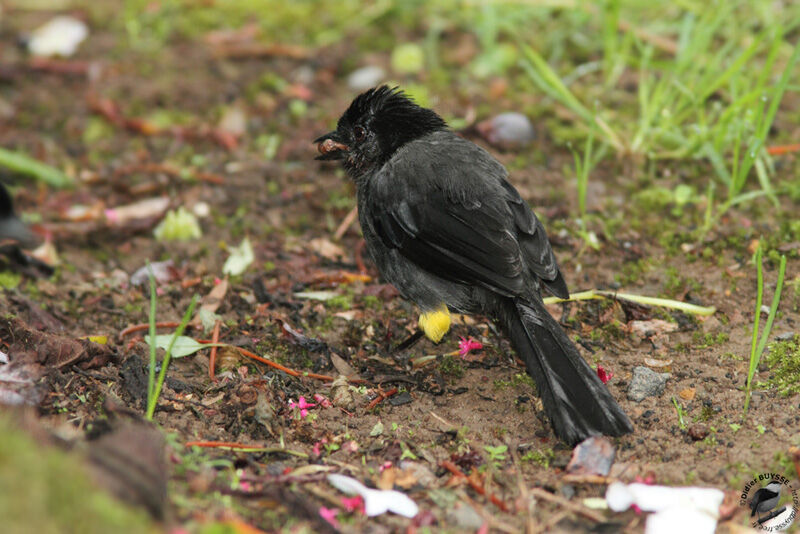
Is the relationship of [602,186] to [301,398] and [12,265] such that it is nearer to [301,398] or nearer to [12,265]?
[301,398]

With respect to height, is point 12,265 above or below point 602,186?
below

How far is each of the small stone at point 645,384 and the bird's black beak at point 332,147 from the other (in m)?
2.04

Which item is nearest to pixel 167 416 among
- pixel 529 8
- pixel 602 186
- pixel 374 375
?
pixel 374 375

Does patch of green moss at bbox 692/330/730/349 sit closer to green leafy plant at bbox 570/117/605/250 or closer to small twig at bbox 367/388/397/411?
green leafy plant at bbox 570/117/605/250

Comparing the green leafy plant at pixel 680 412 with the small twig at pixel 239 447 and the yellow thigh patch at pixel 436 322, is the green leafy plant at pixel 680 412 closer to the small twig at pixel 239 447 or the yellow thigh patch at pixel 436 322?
the yellow thigh patch at pixel 436 322

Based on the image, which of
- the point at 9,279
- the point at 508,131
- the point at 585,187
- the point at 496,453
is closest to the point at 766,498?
the point at 496,453

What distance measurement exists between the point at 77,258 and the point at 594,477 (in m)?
3.40

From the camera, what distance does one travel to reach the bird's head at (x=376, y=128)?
4621 mm

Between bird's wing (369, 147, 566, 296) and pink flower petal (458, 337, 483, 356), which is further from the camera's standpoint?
pink flower petal (458, 337, 483, 356)

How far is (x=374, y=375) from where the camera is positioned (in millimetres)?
3996

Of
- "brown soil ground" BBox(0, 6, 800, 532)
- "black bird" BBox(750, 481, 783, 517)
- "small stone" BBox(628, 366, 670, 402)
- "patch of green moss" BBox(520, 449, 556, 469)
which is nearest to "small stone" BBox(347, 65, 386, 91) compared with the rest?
"brown soil ground" BBox(0, 6, 800, 532)

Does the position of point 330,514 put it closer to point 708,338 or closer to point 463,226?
point 463,226

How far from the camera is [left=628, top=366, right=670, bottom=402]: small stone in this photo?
3676 mm

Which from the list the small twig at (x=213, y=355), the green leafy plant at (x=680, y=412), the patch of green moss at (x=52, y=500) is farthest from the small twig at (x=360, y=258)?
the patch of green moss at (x=52, y=500)
